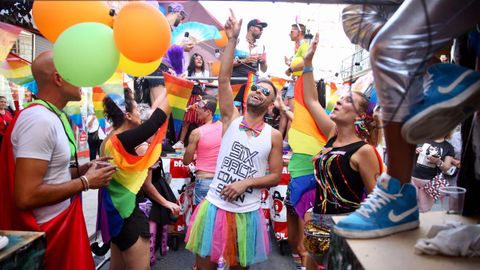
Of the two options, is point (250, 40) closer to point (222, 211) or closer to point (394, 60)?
point (222, 211)

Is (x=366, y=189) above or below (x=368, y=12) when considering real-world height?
below

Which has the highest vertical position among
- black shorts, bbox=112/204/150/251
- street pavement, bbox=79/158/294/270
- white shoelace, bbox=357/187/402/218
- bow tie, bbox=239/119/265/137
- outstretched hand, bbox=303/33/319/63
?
outstretched hand, bbox=303/33/319/63

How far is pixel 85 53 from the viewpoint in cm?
127

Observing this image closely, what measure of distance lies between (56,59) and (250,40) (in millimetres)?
3954

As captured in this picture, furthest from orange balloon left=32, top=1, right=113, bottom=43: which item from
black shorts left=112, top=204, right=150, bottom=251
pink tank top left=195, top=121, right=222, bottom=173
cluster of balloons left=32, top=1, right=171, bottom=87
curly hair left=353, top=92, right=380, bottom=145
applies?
pink tank top left=195, top=121, right=222, bottom=173

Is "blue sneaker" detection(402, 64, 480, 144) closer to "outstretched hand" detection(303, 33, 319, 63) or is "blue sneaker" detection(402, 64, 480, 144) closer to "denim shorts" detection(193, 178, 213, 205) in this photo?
"outstretched hand" detection(303, 33, 319, 63)

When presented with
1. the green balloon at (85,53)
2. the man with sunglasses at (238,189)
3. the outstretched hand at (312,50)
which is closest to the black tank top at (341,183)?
the man with sunglasses at (238,189)

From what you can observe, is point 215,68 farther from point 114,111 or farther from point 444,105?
point 444,105

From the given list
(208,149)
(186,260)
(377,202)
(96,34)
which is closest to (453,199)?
(377,202)

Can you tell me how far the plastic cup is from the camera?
5.52 ft

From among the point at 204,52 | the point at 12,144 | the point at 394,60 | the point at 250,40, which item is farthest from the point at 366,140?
the point at 204,52

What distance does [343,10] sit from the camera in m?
1.52

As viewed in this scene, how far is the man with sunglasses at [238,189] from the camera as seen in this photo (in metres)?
2.66

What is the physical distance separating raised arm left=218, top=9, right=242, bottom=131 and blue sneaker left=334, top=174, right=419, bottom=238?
1415mm
